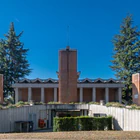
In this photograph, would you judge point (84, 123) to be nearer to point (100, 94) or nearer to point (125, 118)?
point (125, 118)

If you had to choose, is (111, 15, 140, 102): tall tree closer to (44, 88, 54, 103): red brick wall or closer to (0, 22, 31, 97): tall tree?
(44, 88, 54, 103): red brick wall

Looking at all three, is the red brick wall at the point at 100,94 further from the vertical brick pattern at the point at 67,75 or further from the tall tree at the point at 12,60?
the tall tree at the point at 12,60

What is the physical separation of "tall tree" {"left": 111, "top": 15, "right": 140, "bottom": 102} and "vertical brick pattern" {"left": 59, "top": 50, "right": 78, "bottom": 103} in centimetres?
1266

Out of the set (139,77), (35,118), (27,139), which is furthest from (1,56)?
(27,139)

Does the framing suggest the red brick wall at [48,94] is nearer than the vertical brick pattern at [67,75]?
No

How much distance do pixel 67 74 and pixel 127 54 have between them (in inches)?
602

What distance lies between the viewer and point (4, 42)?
143ft

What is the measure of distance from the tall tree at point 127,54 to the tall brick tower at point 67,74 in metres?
12.7

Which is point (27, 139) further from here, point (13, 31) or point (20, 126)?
point (13, 31)

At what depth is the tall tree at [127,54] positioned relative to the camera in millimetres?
38184

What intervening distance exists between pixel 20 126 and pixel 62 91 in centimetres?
1137

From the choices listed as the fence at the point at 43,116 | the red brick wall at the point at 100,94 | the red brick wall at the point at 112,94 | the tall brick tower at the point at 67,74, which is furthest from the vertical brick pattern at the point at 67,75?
the red brick wall at the point at 112,94

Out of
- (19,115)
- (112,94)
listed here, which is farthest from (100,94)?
(19,115)

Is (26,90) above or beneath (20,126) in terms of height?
above
